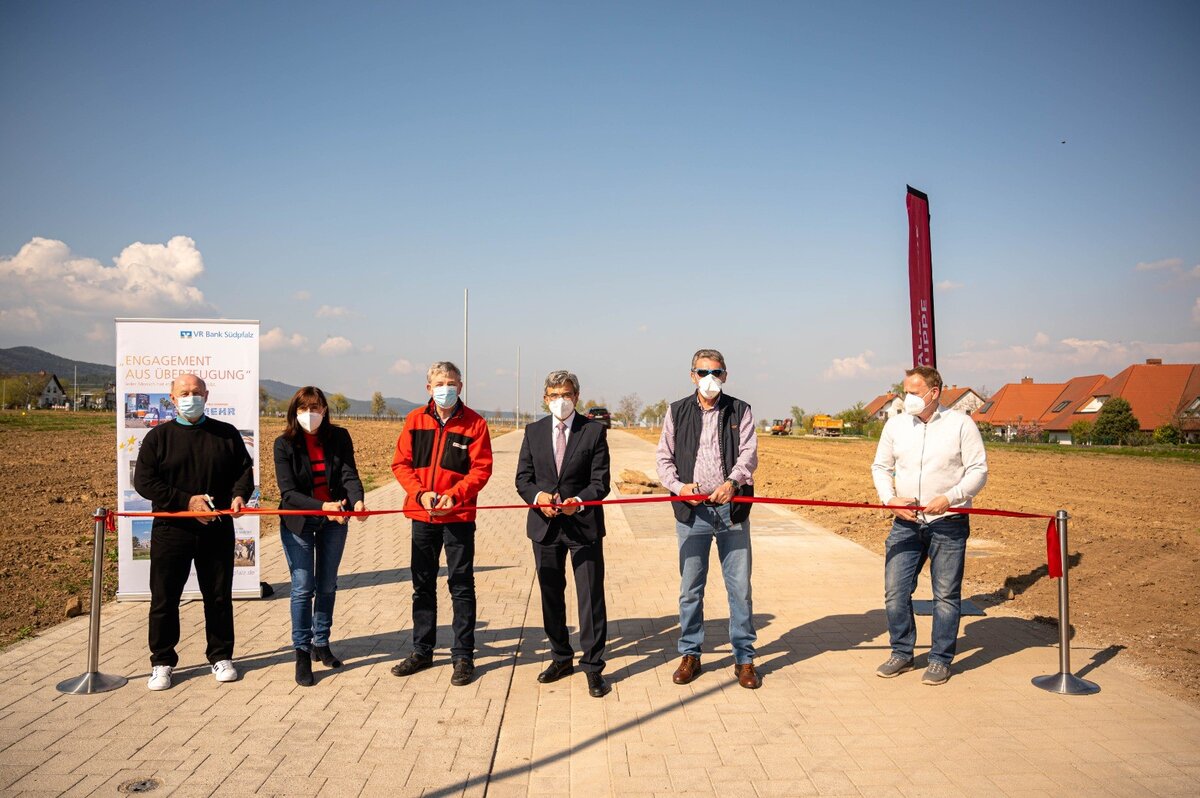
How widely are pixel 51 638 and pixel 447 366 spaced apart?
12.3ft

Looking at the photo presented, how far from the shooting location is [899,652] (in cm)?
543

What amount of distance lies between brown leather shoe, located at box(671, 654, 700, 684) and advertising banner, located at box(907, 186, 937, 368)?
4342 mm

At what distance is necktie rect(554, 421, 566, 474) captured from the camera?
529 centimetres

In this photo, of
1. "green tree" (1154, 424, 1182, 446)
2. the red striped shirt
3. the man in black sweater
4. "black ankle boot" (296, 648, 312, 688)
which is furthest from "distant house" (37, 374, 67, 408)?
"black ankle boot" (296, 648, 312, 688)

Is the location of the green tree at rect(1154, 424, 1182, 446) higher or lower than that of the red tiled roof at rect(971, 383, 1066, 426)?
lower

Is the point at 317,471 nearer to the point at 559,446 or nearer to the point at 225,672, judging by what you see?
the point at 225,672

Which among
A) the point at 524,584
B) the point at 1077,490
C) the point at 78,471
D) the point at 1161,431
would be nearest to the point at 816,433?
the point at 1161,431

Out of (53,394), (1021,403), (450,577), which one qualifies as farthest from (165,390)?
(53,394)

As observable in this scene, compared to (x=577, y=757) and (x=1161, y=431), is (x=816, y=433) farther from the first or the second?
(x=577, y=757)

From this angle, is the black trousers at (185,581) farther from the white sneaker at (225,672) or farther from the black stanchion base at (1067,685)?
the black stanchion base at (1067,685)

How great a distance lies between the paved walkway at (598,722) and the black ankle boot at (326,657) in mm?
72

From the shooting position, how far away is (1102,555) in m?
9.65

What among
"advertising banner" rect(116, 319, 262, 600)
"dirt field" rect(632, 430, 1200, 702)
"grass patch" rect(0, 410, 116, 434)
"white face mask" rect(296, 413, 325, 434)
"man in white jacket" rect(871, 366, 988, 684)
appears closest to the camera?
"man in white jacket" rect(871, 366, 988, 684)

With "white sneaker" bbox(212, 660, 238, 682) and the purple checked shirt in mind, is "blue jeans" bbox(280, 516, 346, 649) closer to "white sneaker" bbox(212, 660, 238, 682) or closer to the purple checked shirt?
"white sneaker" bbox(212, 660, 238, 682)
